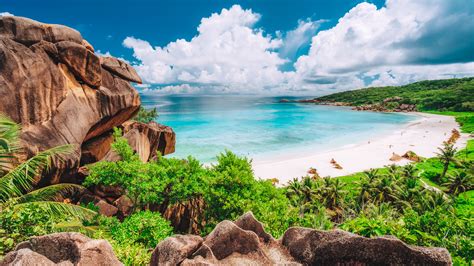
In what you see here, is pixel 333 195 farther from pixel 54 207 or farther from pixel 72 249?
pixel 72 249

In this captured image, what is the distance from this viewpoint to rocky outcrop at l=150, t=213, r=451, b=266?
5.14 m

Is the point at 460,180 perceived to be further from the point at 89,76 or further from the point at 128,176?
the point at 89,76

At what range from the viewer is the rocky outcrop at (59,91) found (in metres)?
13.6

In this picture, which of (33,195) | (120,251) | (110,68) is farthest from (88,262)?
(110,68)

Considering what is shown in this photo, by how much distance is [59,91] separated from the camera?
1584 cm

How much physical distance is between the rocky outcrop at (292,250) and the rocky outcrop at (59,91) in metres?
13.1

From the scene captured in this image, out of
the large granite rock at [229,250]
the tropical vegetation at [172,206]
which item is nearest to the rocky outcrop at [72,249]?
the large granite rock at [229,250]

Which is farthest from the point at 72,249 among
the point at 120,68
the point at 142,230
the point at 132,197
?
the point at 120,68

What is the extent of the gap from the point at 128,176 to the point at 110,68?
12.3 m

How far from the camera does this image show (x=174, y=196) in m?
13.9

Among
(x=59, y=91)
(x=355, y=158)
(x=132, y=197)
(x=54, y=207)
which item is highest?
(x=59, y=91)

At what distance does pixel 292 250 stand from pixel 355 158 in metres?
49.8

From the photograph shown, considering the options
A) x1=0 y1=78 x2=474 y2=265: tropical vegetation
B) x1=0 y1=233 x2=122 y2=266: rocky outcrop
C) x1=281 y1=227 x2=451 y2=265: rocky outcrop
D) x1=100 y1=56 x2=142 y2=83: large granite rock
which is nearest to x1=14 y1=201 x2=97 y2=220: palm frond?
x1=0 y1=78 x2=474 y2=265: tropical vegetation

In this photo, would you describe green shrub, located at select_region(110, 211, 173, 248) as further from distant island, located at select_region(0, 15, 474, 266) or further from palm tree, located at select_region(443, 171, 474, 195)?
palm tree, located at select_region(443, 171, 474, 195)
